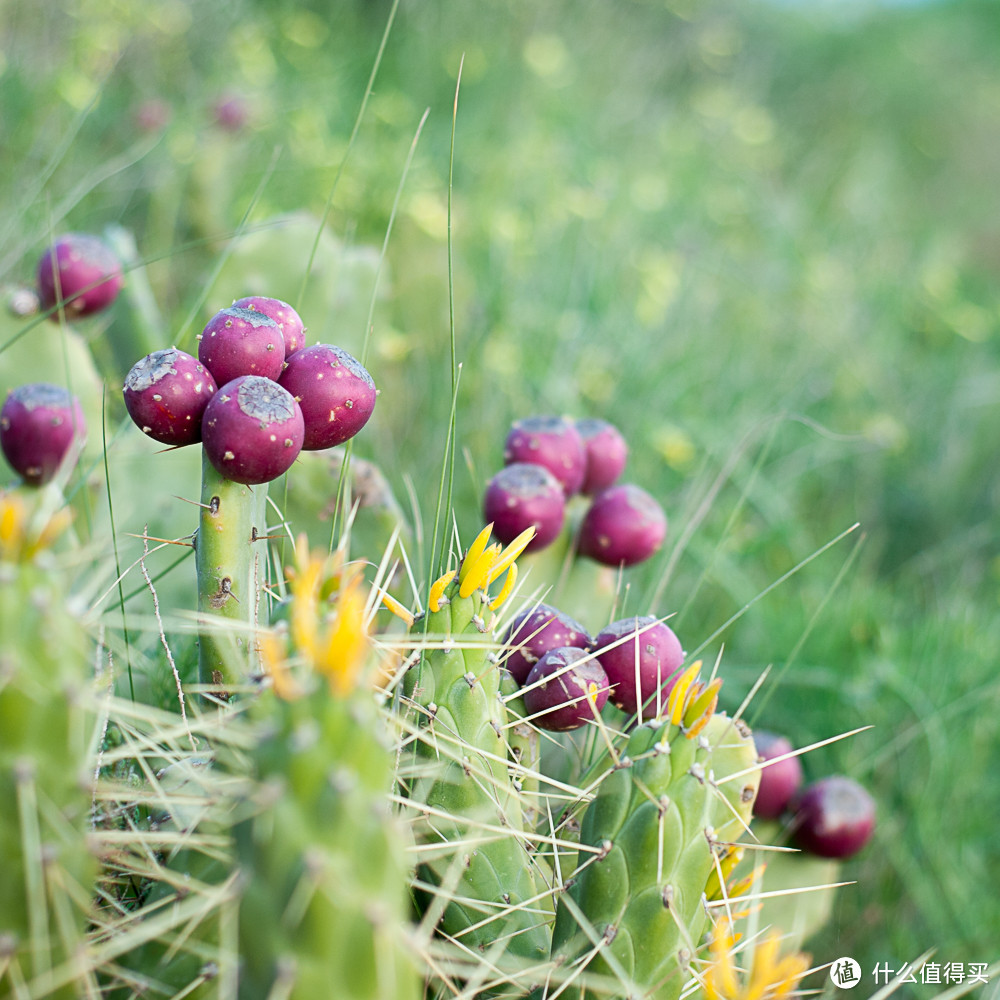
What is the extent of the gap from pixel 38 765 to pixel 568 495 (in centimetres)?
80

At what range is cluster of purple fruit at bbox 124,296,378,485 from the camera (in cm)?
72

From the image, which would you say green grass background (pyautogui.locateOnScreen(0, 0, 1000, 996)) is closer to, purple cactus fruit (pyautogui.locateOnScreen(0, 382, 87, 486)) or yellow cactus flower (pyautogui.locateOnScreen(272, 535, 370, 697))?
purple cactus fruit (pyautogui.locateOnScreen(0, 382, 87, 486))

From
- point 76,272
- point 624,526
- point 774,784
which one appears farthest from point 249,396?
point 774,784

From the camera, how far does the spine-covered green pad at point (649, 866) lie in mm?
704

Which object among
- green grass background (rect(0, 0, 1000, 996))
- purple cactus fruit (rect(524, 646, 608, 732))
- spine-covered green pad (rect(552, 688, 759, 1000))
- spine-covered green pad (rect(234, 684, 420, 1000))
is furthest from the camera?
green grass background (rect(0, 0, 1000, 996))

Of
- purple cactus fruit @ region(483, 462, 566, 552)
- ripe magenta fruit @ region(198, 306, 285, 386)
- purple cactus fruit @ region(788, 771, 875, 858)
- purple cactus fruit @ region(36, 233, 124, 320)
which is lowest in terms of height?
purple cactus fruit @ region(788, 771, 875, 858)

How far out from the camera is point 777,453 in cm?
254

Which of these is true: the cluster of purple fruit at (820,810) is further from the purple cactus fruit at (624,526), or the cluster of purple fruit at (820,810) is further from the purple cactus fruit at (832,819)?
the purple cactus fruit at (624,526)

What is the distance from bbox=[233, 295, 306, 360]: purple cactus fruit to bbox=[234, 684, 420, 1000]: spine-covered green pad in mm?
424

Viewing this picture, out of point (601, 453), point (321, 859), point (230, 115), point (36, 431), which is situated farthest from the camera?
point (230, 115)

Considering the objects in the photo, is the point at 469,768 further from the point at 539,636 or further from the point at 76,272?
the point at 76,272

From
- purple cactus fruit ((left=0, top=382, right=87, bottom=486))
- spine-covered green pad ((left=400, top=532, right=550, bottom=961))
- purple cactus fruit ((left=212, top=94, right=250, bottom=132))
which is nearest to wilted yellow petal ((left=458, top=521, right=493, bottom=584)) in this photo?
spine-covered green pad ((left=400, top=532, right=550, bottom=961))

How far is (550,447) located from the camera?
114cm

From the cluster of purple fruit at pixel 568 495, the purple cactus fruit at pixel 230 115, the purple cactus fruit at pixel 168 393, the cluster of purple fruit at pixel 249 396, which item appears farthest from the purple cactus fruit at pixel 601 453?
the purple cactus fruit at pixel 230 115
